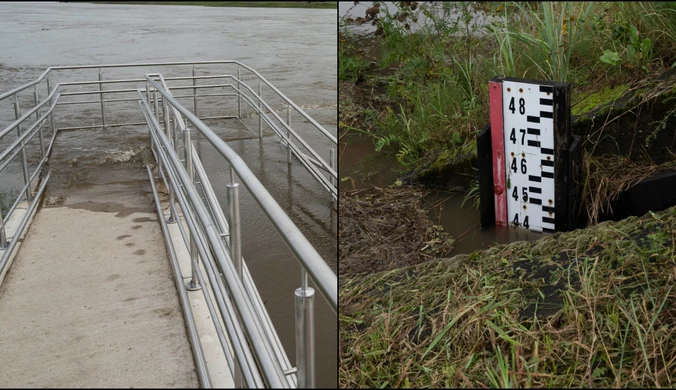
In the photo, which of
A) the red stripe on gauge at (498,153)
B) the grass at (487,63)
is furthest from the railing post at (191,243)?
the red stripe on gauge at (498,153)

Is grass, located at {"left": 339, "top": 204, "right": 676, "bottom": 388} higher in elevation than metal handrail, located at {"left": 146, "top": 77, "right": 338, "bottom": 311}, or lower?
lower

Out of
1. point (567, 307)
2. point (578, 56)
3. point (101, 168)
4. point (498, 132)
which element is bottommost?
point (101, 168)

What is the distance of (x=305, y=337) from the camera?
3.78ft

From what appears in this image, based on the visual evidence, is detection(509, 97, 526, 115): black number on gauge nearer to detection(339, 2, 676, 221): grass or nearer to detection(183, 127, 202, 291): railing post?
detection(339, 2, 676, 221): grass

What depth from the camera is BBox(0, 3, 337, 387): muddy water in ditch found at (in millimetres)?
4312

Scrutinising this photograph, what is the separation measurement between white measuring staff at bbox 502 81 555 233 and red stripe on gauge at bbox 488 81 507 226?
0.02 m

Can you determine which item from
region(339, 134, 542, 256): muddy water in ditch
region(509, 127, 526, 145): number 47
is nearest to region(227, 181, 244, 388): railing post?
region(339, 134, 542, 256): muddy water in ditch

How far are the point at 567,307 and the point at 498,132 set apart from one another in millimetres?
1266

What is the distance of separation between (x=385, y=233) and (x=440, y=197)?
0.57m

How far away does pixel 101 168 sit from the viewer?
20.9 feet

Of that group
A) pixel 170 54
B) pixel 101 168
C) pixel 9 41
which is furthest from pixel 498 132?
pixel 170 54

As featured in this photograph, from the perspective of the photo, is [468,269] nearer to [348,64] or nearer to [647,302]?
[647,302]

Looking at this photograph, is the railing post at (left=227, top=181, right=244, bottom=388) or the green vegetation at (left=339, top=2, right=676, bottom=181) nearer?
the railing post at (left=227, top=181, right=244, bottom=388)

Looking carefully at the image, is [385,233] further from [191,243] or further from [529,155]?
[191,243]
